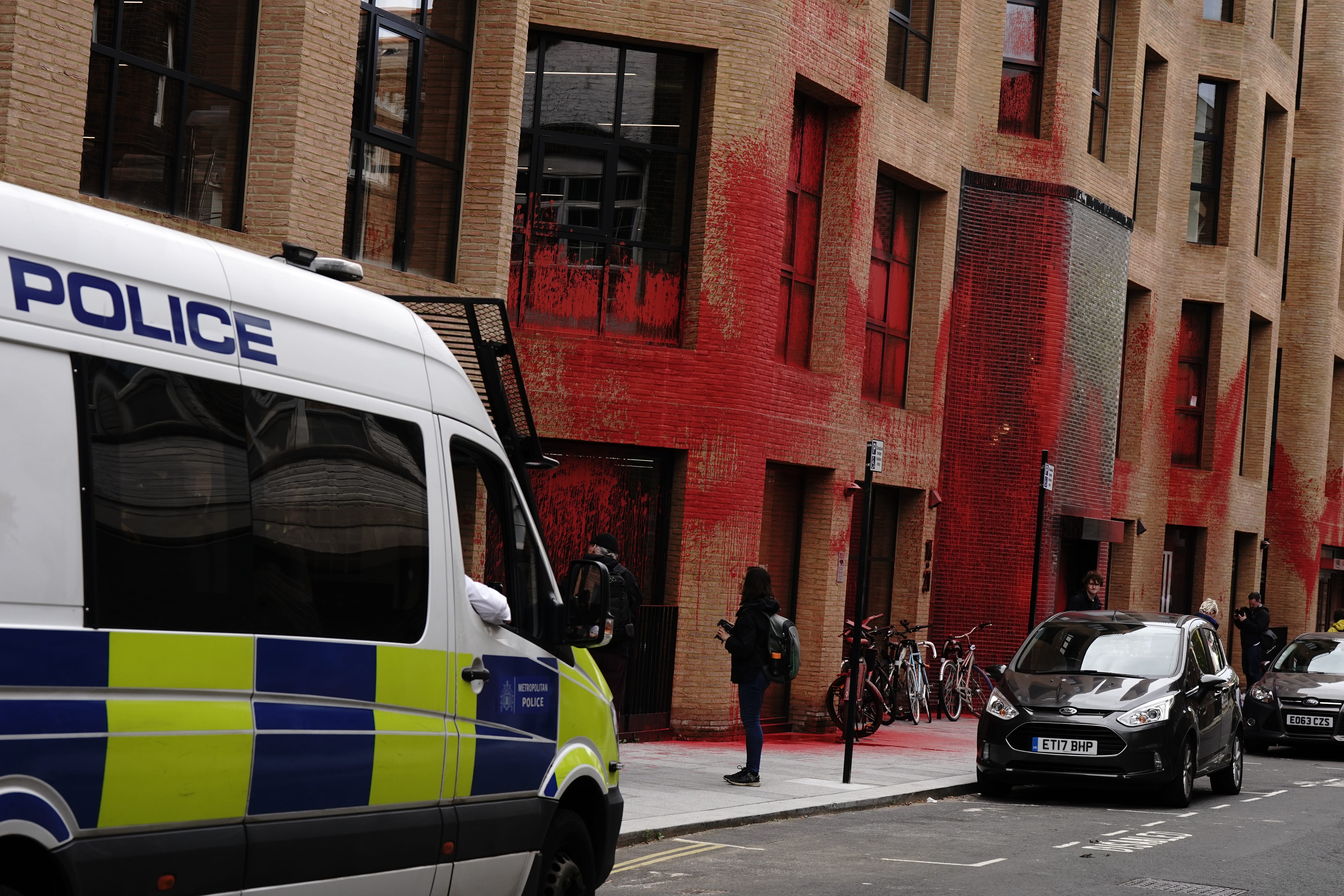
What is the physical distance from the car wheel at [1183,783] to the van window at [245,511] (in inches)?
409

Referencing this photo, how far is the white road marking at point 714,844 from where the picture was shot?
11.4m

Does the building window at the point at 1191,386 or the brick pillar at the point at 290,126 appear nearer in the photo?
the brick pillar at the point at 290,126

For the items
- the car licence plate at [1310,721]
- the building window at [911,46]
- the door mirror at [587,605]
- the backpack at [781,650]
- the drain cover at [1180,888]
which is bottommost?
the car licence plate at [1310,721]

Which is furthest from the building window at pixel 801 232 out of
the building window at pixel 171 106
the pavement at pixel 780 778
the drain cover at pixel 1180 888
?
the drain cover at pixel 1180 888

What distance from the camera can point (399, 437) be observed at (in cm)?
602

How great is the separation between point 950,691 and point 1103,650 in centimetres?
783

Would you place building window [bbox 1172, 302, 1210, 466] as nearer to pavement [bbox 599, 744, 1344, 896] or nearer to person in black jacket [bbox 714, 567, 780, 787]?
pavement [bbox 599, 744, 1344, 896]

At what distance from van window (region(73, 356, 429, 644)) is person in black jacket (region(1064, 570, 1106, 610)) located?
1773 centimetres

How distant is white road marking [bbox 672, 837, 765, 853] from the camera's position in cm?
1135

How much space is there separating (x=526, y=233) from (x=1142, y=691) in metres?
8.00

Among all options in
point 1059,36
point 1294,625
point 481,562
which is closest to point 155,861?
point 481,562

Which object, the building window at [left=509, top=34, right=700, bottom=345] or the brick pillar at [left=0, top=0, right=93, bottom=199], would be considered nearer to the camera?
the brick pillar at [left=0, top=0, right=93, bottom=199]

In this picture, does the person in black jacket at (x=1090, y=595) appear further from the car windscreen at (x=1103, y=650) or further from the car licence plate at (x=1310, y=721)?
the car windscreen at (x=1103, y=650)

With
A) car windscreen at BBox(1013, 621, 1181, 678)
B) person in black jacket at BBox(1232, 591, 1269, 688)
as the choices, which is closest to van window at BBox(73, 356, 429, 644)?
car windscreen at BBox(1013, 621, 1181, 678)
